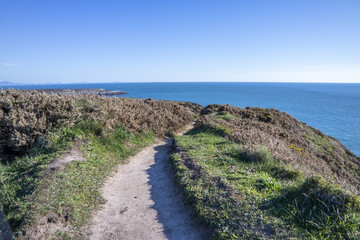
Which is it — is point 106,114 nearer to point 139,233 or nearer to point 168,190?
point 168,190

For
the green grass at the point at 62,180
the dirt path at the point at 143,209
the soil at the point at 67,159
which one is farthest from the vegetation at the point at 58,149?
the dirt path at the point at 143,209

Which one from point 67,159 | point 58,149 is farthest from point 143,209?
point 58,149

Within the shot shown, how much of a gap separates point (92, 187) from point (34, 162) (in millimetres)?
2798

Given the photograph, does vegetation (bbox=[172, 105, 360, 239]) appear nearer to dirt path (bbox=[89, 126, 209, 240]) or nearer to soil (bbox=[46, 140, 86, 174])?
dirt path (bbox=[89, 126, 209, 240])

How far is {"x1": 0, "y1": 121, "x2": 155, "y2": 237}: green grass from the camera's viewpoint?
5324mm

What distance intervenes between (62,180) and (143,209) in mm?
2935

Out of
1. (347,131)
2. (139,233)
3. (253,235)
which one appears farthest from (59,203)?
(347,131)

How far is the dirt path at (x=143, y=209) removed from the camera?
513 centimetres

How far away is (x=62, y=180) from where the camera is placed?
21.4 ft

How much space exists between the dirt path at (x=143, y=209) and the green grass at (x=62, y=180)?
1.58 feet

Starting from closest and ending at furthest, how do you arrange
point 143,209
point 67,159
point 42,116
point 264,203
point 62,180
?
point 264,203
point 143,209
point 62,180
point 67,159
point 42,116

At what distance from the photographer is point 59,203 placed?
5.57m

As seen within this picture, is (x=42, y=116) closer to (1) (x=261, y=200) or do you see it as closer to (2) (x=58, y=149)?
(2) (x=58, y=149)

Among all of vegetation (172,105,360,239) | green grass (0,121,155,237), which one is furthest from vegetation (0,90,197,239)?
vegetation (172,105,360,239)
